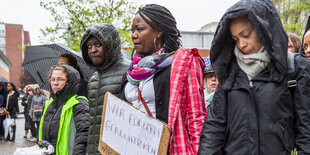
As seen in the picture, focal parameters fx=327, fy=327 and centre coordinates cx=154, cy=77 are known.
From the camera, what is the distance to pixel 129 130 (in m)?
2.13

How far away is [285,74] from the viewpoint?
1854 mm

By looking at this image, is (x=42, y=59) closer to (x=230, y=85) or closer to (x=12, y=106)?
(x=230, y=85)

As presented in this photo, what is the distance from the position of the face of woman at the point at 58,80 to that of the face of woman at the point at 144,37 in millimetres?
1436

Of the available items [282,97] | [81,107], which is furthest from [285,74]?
[81,107]

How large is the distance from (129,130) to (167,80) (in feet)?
1.37

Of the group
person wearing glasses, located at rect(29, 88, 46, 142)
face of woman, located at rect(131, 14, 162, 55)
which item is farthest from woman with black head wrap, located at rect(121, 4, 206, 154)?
person wearing glasses, located at rect(29, 88, 46, 142)

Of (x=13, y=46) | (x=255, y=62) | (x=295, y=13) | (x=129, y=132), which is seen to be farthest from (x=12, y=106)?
(x=13, y=46)

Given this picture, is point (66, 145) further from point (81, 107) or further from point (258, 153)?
point (258, 153)

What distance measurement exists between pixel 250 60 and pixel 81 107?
78.2 inches

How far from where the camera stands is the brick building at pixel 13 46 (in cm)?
9575

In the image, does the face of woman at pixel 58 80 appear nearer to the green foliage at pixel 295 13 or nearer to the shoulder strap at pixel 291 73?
the shoulder strap at pixel 291 73

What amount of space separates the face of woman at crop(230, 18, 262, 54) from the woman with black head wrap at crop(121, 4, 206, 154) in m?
0.31

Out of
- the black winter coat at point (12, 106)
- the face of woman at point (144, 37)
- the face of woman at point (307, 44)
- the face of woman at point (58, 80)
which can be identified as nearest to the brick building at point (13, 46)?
the black winter coat at point (12, 106)

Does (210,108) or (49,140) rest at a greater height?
(210,108)
